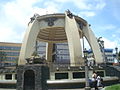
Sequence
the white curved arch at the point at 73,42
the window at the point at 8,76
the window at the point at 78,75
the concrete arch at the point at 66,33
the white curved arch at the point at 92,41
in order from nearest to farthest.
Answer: the window at the point at 78,75
the window at the point at 8,76
the white curved arch at the point at 73,42
the concrete arch at the point at 66,33
the white curved arch at the point at 92,41

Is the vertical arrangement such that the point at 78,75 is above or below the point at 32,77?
below

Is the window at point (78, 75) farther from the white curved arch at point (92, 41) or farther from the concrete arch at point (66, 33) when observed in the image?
the white curved arch at point (92, 41)

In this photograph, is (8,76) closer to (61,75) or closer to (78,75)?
(61,75)

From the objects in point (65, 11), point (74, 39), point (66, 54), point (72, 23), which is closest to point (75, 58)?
point (74, 39)

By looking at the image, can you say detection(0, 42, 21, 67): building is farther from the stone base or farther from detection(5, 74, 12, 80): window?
the stone base

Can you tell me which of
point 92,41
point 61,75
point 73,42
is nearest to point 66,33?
point 73,42

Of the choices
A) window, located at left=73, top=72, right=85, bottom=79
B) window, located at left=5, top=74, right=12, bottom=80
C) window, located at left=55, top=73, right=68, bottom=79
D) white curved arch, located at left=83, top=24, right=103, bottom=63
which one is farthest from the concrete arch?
window, located at left=5, top=74, right=12, bottom=80

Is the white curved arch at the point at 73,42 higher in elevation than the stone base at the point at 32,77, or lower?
higher

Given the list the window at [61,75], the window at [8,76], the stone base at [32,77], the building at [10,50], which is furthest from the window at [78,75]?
the building at [10,50]

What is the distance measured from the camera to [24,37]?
38781 mm

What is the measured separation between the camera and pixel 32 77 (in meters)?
19.2

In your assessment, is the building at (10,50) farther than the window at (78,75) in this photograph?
Yes

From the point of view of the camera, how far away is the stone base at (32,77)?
18.8 m

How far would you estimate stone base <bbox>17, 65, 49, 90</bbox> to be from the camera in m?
18.8
